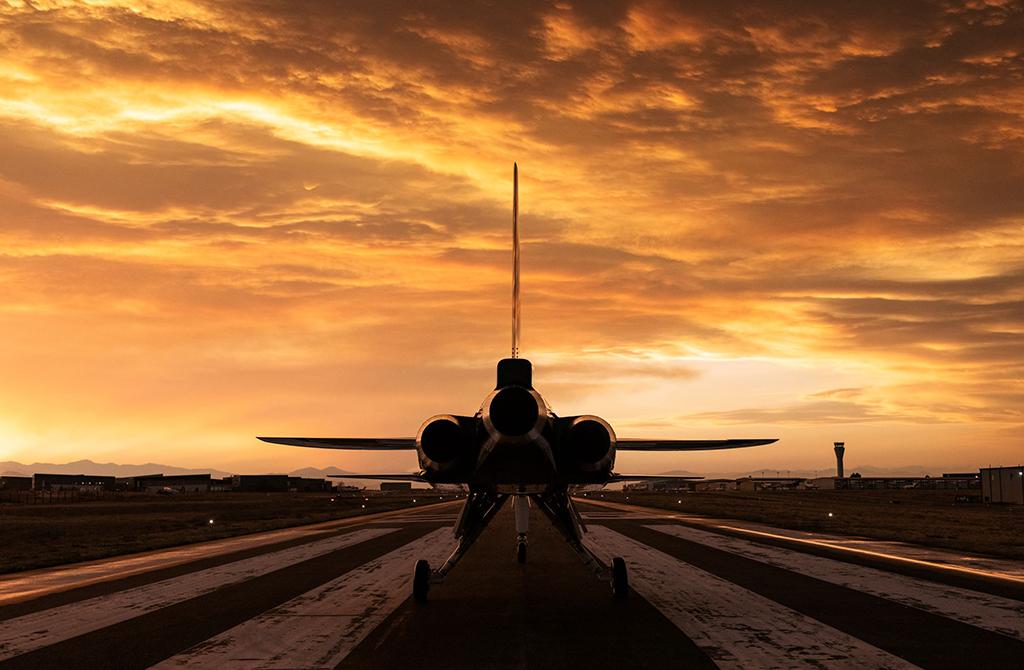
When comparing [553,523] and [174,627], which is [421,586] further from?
[174,627]

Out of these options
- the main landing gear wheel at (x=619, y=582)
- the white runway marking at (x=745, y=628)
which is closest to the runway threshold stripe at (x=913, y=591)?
the white runway marking at (x=745, y=628)

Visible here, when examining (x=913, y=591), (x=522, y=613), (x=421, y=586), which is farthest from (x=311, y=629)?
(x=913, y=591)

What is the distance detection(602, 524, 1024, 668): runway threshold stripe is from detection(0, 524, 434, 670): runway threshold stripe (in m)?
8.92

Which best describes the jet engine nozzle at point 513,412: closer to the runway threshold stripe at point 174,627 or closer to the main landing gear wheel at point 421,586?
the main landing gear wheel at point 421,586

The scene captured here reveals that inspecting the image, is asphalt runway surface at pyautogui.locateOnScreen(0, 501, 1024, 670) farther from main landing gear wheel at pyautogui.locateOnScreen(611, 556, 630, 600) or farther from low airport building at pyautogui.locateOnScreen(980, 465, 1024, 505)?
low airport building at pyautogui.locateOnScreen(980, 465, 1024, 505)

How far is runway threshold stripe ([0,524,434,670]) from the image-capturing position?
400 inches

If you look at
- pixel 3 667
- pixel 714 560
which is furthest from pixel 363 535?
pixel 3 667

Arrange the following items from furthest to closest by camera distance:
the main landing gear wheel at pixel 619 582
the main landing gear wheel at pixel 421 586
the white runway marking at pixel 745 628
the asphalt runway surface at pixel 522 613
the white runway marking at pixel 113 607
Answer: the main landing gear wheel at pixel 619 582, the main landing gear wheel at pixel 421 586, the white runway marking at pixel 113 607, the asphalt runway surface at pixel 522 613, the white runway marking at pixel 745 628

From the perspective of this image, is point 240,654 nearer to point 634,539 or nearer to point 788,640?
point 788,640

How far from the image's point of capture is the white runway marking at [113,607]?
1187 cm

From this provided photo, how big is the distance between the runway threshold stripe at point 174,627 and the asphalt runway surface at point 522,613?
48 mm

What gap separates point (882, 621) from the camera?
1276cm

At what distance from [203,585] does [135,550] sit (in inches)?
506

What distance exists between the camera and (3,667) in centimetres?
986
